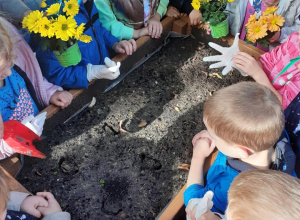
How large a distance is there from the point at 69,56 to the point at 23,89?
372mm

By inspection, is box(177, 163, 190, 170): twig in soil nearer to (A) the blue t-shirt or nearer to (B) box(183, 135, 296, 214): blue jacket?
(B) box(183, 135, 296, 214): blue jacket

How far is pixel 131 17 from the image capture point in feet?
8.83

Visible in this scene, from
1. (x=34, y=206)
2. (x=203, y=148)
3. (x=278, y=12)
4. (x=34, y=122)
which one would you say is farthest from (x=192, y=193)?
(x=278, y=12)

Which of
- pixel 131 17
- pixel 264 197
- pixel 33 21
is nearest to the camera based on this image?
pixel 264 197

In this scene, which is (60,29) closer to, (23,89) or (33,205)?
(23,89)

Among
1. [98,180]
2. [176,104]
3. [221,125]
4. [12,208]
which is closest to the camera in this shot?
[221,125]

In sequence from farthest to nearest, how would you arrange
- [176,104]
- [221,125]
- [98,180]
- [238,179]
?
[176,104], [98,180], [221,125], [238,179]

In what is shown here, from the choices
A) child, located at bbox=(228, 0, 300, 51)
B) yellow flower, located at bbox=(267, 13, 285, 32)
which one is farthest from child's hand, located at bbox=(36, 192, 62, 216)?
child, located at bbox=(228, 0, 300, 51)

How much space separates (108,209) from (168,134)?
0.74 m

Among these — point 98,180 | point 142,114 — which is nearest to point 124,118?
point 142,114

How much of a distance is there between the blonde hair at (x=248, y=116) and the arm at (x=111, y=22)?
143 cm

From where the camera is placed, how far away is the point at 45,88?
7.45ft

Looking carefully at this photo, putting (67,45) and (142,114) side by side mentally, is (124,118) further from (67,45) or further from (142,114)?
(67,45)

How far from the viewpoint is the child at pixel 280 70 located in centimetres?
227
